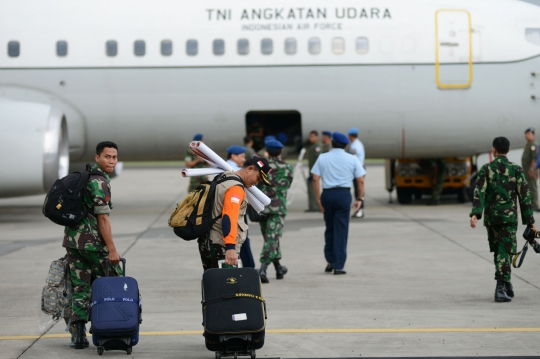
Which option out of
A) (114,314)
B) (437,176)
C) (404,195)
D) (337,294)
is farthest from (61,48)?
(114,314)

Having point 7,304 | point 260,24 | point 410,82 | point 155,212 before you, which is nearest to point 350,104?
point 410,82

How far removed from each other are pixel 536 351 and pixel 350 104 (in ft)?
35.8

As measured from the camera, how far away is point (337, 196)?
10836 mm

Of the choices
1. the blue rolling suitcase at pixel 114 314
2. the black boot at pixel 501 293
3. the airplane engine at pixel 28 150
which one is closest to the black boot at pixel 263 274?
the black boot at pixel 501 293

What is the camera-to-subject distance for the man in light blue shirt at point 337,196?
35.4 feet

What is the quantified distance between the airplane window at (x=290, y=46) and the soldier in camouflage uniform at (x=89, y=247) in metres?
10.4

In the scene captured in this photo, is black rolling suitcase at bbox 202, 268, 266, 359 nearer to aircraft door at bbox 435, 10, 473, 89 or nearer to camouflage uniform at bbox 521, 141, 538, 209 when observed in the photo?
aircraft door at bbox 435, 10, 473, 89

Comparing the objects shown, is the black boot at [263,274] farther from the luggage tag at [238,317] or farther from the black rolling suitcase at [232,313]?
the luggage tag at [238,317]

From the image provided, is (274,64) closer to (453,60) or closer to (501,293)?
(453,60)

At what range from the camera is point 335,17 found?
1730 centimetres

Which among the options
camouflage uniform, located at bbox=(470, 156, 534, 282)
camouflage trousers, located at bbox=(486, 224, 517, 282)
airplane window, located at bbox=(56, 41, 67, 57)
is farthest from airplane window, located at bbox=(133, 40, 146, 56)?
camouflage trousers, located at bbox=(486, 224, 517, 282)

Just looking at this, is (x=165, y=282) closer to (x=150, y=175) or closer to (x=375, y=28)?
(x=375, y=28)

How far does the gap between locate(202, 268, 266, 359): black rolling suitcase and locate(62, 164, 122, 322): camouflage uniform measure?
112cm

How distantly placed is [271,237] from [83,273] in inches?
146
